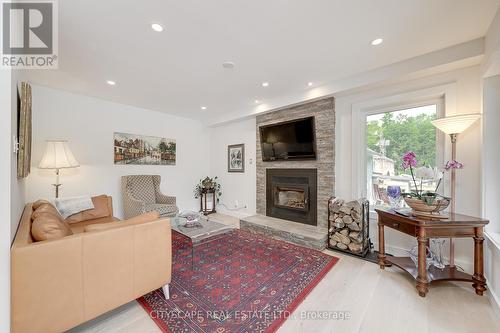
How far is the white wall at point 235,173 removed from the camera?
15.2 feet

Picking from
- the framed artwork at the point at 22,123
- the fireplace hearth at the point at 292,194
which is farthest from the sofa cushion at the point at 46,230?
the fireplace hearth at the point at 292,194

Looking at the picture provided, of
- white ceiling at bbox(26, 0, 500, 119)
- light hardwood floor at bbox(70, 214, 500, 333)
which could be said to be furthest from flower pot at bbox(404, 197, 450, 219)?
white ceiling at bbox(26, 0, 500, 119)

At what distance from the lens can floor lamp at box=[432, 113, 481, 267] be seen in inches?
81.1

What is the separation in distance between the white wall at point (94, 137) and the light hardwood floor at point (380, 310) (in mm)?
2848

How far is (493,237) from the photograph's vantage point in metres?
1.85

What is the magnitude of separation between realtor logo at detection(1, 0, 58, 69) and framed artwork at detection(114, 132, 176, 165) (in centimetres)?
187

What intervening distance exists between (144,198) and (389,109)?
15.2ft

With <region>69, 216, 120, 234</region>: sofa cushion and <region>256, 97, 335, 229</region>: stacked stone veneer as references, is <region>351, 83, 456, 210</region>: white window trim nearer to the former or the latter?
<region>256, 97, 335, 229</region>: stacked stone veneer

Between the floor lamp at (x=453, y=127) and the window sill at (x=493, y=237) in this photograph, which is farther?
the floor lamp at (x=453, y=127)

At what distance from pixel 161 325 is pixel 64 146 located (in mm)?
3046

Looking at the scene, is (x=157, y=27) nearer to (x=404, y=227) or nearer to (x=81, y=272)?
(x=81, y=272)

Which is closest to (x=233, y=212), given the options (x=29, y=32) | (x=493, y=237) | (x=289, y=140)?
(x=289, y=140)

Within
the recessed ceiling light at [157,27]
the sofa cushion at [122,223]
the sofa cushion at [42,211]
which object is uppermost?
the recessed ceiling light at [157,27]

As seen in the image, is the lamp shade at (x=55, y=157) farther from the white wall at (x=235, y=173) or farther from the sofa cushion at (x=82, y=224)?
the white wall at (x=235, y=173)
